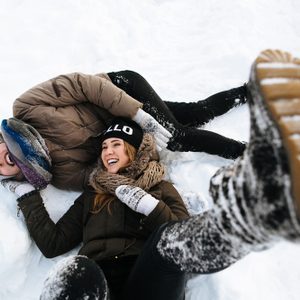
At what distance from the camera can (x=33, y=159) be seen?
1831 millimetres

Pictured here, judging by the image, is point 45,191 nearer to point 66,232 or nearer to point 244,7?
point 66,232

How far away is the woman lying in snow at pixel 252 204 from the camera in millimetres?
762

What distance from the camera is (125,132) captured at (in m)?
1.88

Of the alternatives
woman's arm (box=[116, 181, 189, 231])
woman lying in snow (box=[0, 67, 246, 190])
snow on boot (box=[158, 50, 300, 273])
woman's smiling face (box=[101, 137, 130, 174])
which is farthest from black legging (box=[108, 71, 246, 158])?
snow on boot (box=[158, 50, 300, 273])

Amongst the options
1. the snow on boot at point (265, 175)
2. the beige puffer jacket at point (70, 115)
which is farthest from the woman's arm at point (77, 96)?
the snow on boot at point (265, 175)

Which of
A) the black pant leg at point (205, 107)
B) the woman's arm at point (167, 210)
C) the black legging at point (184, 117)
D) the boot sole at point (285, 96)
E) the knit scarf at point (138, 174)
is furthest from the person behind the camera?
the black pant leg at point (205, 107)

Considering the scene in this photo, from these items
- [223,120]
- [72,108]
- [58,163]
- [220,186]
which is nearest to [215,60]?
[223,120]

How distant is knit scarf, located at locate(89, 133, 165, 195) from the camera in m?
1.72

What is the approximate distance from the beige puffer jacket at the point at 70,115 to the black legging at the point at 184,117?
0.45ft

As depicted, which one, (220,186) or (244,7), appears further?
(244,7)

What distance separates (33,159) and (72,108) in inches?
14.8

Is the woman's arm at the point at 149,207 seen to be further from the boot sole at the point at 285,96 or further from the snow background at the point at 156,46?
the boot sole at the point at 285,96

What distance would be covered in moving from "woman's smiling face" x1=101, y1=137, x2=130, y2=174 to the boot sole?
1.07 metres

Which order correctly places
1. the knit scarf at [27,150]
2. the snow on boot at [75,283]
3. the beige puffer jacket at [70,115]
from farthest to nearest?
the beige puffer jacket at [70,115]
the knit scarf at [27,150]
the snow on boot at [75,283]
